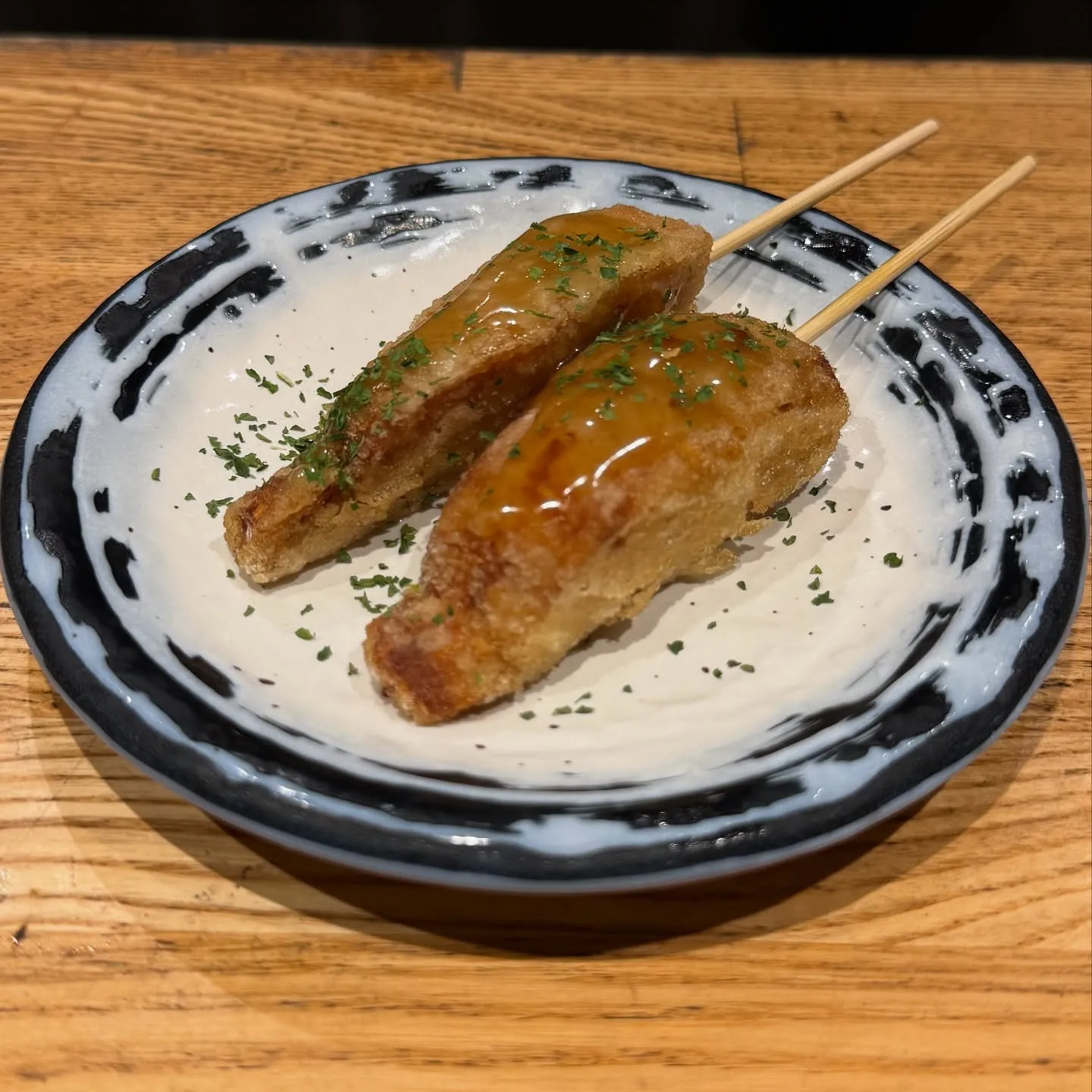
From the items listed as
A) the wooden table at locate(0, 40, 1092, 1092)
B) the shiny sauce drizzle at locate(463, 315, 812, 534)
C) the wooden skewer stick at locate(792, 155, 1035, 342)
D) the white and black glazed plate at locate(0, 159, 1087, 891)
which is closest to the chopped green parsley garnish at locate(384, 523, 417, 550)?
the white and black glazed plate at locate(0, 159, 1087, 891)

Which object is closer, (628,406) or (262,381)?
(628,406)

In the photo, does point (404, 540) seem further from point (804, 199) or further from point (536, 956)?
point (804, 199)

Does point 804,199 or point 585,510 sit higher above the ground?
point 804,199

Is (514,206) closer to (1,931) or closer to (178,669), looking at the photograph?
(178,669)

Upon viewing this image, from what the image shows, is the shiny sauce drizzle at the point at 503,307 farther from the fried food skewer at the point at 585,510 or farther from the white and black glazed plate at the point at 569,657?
the white and black glazed plate at the point at 569,657

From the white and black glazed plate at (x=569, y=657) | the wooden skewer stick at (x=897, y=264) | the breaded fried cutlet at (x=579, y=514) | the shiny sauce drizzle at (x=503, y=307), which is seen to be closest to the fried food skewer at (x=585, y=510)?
the breaded fried cutlet at (x=579, y=514)

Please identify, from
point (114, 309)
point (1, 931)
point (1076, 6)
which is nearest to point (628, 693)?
point (1, 931)

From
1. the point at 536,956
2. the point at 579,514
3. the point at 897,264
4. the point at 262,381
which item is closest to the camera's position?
the point at 536,956

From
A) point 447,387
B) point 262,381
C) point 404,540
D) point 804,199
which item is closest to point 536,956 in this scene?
point 404,540
